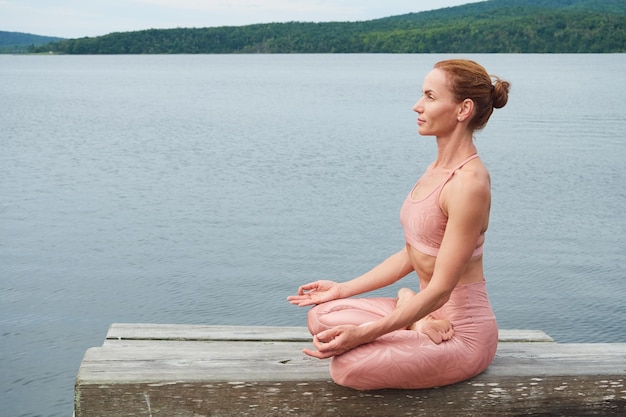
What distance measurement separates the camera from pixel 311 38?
143 m

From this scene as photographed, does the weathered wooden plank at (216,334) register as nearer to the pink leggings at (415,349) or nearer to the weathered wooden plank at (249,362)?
the weathered wooden plank at (249,362)

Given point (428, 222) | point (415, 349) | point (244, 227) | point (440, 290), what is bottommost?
point (244, 227)

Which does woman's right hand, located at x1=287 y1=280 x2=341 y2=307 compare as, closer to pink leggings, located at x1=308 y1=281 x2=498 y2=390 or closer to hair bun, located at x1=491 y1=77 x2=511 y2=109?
pink leggings, located at x1=308 y1=281 x2=498 y2=390

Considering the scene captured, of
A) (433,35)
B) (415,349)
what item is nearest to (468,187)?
(415,349)

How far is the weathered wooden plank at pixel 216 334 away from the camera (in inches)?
169

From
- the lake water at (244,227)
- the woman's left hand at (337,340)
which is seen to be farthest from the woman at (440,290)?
the lake water at (244,227)

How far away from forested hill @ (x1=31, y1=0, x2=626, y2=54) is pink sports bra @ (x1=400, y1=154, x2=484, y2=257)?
11618 cm

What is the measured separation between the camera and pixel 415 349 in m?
3.50

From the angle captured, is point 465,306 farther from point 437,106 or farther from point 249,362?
point 249,362

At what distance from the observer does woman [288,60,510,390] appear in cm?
341

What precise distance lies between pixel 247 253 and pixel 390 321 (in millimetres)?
7206

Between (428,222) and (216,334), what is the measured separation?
1.32 meters

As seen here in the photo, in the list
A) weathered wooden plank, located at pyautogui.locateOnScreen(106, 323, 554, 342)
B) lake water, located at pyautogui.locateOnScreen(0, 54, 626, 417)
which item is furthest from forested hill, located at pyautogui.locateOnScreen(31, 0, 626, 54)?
weathered wooden plank, located at pyautogui.locateOnScreen(106, 323, 554, 342)

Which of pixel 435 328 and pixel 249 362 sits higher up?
pixel 435 328
